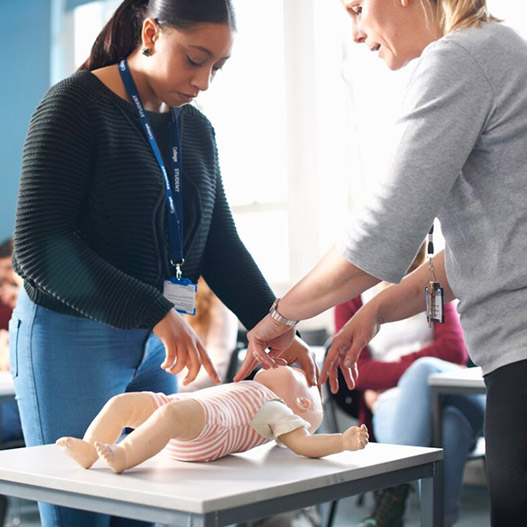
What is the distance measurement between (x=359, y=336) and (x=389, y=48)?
534 mm

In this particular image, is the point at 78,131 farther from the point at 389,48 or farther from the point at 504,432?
the point at 504,432

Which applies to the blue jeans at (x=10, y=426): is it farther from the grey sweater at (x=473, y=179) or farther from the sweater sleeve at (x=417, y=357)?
the grey sweater at (x=473, y=179)

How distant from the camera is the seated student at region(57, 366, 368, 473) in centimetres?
130

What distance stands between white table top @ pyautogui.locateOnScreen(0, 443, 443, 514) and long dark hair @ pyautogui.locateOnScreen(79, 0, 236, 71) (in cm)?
86

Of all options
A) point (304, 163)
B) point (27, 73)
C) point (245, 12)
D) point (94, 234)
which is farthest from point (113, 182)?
point (27, 73)

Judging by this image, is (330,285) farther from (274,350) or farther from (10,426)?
(10,426)

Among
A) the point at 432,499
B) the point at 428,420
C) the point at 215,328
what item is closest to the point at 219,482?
the point at 432,499

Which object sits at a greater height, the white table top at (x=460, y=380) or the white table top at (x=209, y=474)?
the white table top at (x=209, y=474)

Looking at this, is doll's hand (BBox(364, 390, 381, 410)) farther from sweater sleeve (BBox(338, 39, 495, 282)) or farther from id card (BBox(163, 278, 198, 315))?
sweater sleeve (BBox(338, 39, 495, 282))

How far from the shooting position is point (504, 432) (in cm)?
122

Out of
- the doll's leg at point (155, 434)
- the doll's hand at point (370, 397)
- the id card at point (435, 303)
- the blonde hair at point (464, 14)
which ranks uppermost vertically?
the blonde hair at point (464, 14)

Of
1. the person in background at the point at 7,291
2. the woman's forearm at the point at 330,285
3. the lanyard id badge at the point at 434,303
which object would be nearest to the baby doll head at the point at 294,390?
the woman's forearm at the point at 330,285

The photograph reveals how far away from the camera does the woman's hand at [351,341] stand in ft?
5.36

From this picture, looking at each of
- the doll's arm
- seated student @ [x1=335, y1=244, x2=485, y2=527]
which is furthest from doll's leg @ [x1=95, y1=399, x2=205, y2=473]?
seated student @ [x1=335, y1=244, x2=485, y2=527]
